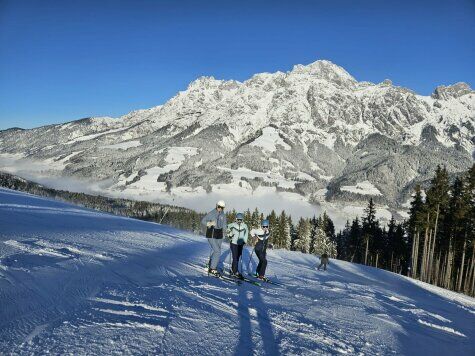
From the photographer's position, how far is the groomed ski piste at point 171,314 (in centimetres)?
640

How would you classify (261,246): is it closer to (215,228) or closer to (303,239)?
(215,228)

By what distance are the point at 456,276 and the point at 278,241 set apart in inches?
1647

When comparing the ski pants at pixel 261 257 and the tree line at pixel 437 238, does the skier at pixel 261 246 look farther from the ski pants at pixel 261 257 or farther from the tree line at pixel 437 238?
the tree line at pixel 437 238

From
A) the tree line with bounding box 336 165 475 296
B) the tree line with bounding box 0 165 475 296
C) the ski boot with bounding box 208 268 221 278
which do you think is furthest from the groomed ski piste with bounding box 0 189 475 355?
the tree line with bounding box 0 165 475 296

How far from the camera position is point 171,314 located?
7.89 metres

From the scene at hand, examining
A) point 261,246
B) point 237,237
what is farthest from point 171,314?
point 261,246

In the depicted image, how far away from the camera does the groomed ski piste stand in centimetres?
640

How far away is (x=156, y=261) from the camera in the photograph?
46.4 ft

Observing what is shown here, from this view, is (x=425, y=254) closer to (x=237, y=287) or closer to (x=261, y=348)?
(x=237, y=287)

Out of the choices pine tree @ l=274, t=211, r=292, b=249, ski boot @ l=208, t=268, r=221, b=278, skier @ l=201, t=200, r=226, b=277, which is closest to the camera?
skier @ l=201, t=200, r=226, b=277

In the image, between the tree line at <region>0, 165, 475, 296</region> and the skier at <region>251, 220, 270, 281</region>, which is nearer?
the skier at <region>251, 220, 270, 281</region>

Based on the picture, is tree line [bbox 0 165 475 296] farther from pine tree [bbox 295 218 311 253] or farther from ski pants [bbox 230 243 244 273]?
ski pants [bbox 230 243 244 273]

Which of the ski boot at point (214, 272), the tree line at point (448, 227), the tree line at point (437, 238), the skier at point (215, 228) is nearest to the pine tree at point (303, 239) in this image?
the tree line at point (437, 238)

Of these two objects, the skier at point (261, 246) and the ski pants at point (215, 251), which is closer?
the ski pants at point (215, 251)
